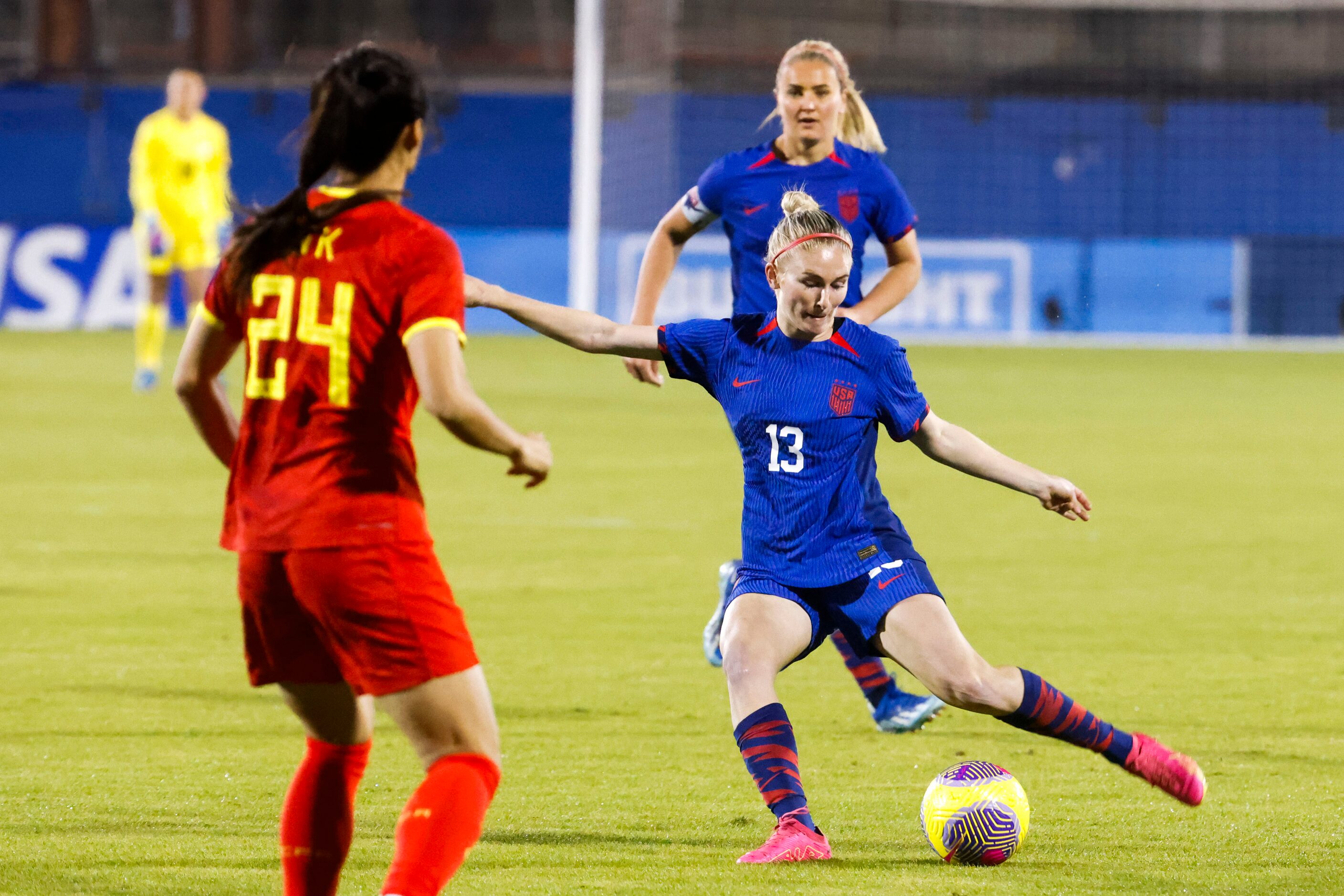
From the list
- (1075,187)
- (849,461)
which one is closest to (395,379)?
(849,461)

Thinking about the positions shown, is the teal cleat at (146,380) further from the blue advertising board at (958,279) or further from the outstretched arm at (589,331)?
the outstretched arm at (589,331)

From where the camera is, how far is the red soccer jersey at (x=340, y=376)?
138 inches

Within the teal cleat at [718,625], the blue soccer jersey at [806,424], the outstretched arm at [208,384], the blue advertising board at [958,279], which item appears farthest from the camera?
the blue advertising board at [958,279]

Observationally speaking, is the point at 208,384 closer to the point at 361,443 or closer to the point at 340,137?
the point at 361,443

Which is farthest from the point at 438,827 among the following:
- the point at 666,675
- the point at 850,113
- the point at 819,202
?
the point at 850,113

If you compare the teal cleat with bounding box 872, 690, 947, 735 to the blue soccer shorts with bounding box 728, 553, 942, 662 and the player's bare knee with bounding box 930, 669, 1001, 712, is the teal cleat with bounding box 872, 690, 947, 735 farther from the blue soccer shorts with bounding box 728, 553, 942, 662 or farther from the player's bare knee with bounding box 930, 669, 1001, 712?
the player's bare knee with bounding box 930, 669, 1001, 712

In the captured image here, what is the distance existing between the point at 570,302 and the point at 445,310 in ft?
62.9

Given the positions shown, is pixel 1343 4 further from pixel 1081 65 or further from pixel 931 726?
pixel 931 726

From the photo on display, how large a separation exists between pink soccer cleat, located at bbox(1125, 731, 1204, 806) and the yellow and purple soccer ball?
29cm

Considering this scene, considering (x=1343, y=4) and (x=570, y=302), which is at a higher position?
(x=1343, y=4)

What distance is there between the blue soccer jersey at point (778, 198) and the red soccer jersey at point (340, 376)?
298 centimetres

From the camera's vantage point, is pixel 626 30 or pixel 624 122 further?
pixel 626 30

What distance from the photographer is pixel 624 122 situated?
78.2 feet

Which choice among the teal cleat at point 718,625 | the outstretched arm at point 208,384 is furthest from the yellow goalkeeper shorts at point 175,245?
the outstretched arm at point 208,384
